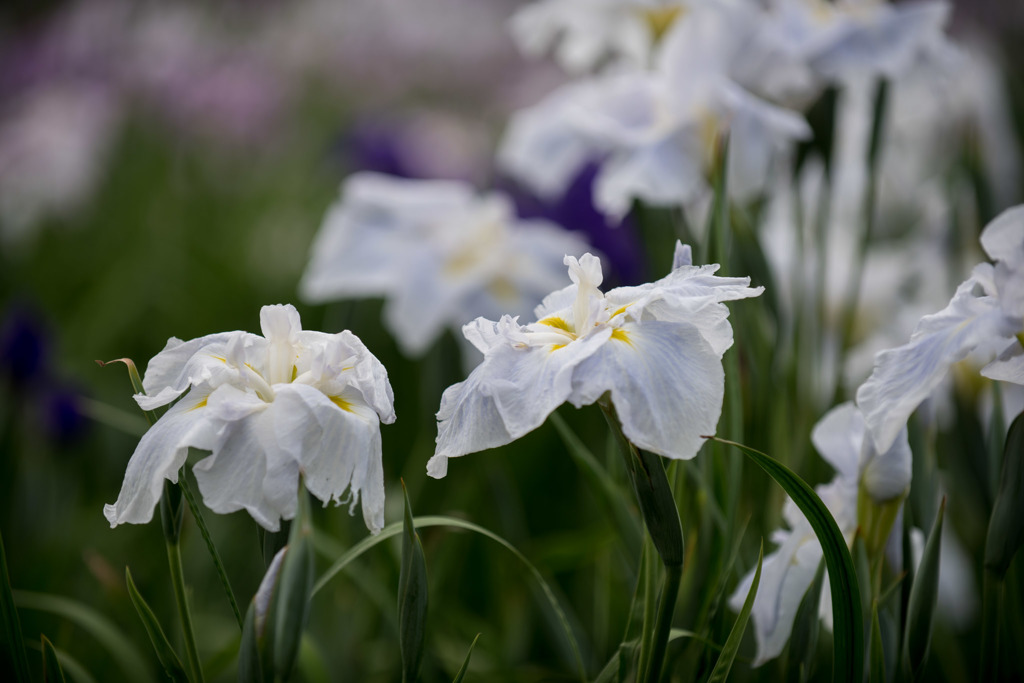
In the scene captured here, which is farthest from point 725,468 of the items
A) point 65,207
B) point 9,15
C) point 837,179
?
point 9,15

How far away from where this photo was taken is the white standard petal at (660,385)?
31 centimetres

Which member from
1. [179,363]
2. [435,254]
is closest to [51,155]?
[435,254]

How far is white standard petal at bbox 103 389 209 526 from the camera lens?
1.07 feet

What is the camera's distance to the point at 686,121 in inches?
29.0

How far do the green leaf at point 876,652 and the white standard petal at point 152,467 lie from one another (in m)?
0.35

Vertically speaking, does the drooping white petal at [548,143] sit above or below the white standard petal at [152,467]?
above

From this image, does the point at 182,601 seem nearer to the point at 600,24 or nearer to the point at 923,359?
the point at 923,359

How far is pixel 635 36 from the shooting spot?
2.89 feet

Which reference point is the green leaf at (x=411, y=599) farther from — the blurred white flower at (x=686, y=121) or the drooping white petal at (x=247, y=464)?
the blurred white flower at (x=686, y=121)

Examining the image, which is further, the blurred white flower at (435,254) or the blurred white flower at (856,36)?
the blurred white flower at (435,254)

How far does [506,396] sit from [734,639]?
0.17 metres

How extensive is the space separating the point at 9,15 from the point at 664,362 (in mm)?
3800

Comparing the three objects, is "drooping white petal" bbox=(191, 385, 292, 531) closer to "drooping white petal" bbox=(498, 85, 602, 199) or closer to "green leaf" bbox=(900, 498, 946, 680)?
"green leaf" bbox=(900, 498, 946, 680)

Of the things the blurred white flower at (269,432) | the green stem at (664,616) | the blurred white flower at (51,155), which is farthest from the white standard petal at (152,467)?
the blurred white flower at (51,155)
